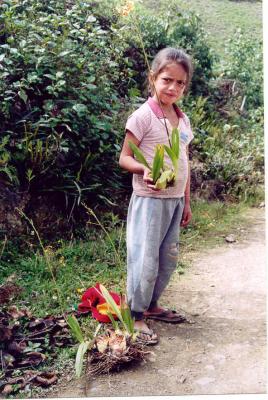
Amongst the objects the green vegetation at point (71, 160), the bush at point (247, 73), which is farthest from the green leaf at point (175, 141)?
the bush at point (247, 73)

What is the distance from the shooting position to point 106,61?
12.6 feet

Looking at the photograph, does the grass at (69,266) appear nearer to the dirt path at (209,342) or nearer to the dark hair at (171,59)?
the dirt path at (209,342)

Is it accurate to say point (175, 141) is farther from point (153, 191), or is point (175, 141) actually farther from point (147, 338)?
point (147, 338)

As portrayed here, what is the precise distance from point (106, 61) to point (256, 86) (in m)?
2.73

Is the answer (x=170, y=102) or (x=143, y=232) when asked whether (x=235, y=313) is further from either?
(x=170, y=102)

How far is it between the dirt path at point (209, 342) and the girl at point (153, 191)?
7.1 inches

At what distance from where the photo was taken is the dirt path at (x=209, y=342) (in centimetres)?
216

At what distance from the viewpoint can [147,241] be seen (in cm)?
237

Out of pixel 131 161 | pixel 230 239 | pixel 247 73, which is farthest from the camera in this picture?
pixel 247 73

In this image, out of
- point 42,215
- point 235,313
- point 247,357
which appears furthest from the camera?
point 42,215

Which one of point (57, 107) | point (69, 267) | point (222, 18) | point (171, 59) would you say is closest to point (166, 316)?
point (69, 267)

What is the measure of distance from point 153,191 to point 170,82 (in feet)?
1.62

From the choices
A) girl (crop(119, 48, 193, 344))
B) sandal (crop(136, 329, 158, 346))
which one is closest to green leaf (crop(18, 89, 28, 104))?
girl (crop(119, 48, 193, 344))

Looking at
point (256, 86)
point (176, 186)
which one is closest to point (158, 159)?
point (176, 186)
